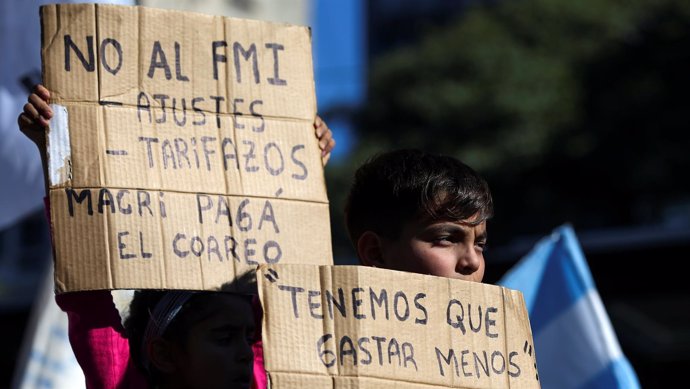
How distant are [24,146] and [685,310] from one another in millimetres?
9004

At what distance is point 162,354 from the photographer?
2793 millimetres

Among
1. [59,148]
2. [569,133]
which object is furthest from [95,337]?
[569,133]

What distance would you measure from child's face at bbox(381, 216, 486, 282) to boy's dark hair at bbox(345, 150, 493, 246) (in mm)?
17

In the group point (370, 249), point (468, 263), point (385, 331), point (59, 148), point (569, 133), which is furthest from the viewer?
point (569, 133)

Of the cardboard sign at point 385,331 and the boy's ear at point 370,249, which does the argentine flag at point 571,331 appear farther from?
the cardboard sign at point 385,331

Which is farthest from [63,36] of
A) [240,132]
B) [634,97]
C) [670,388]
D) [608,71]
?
[608,71]

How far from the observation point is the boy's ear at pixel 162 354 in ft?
9.13

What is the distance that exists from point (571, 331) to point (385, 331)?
170 centimetres

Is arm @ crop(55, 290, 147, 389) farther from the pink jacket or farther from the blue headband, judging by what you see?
the blue headband

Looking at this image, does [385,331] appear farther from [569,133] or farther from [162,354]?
[569,133]

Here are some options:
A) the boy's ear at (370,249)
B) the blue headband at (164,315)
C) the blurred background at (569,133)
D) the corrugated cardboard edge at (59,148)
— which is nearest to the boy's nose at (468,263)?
the boy's ear at (370,249)

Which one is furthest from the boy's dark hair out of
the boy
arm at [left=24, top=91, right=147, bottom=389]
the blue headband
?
arm at [left=24, top=91, right=147, bottom=389]

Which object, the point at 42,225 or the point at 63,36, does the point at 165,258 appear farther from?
the point at 42,225

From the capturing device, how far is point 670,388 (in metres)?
11.5
